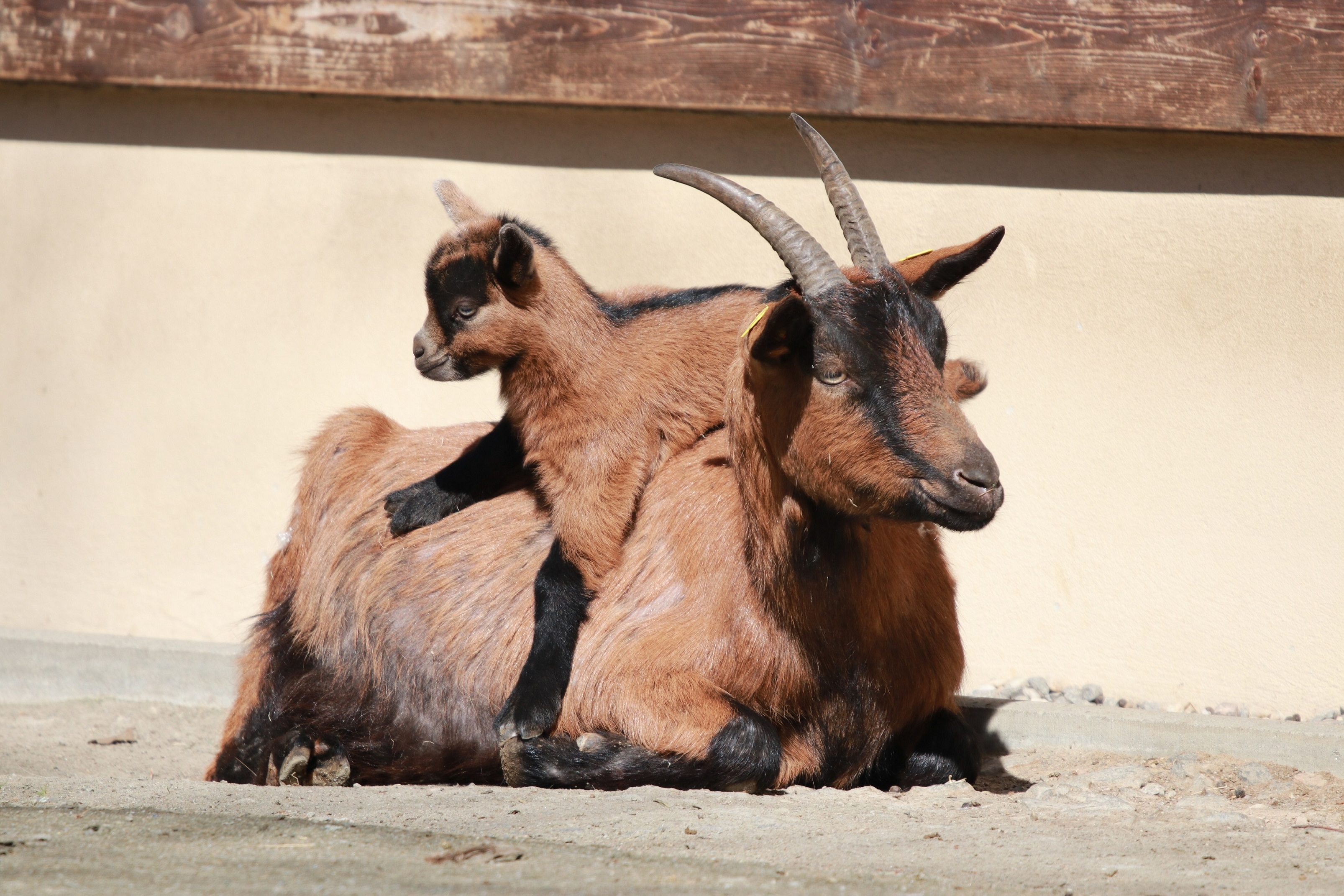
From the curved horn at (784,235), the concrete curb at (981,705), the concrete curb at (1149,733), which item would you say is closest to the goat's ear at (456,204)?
the curved horn at (784,235)

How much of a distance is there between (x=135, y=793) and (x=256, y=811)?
0.43 metres

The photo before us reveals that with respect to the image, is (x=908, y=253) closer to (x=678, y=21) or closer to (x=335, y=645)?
(x=678, y=21)

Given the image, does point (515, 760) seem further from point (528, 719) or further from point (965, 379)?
point (965, 379)

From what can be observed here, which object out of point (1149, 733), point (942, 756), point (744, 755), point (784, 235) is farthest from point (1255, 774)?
point (784, 235)

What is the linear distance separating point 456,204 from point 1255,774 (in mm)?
3162

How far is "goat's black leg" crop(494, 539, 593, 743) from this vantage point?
3631 mm

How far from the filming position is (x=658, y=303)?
4.07 metres

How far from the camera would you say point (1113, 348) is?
518 cm

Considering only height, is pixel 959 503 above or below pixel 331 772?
above

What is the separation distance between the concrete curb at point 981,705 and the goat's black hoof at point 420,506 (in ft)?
4.55

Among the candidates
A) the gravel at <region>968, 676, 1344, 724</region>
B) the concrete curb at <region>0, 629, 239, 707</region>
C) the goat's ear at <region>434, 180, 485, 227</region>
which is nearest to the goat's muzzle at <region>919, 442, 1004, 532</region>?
the goat's ear at <region>434, 180, 485, 227</region>

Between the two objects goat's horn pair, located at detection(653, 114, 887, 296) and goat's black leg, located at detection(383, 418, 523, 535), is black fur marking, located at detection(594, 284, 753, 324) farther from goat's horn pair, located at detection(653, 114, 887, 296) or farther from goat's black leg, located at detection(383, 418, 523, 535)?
goat's black leg, located at detection(383, 418, 523, 535)

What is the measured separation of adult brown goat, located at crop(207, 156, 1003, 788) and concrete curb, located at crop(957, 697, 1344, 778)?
87 centimetres

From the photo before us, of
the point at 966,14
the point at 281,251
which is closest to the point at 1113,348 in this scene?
the point at 966,14
